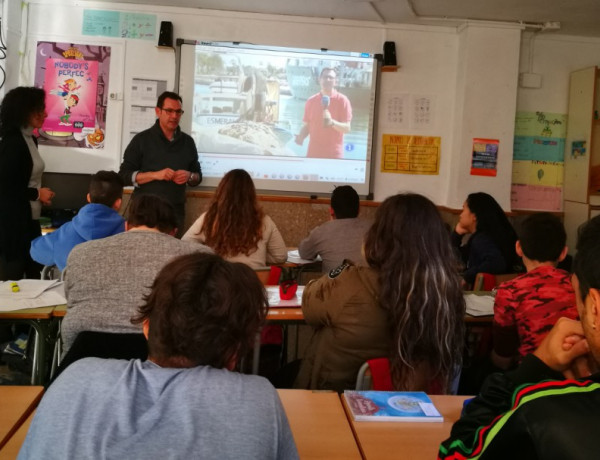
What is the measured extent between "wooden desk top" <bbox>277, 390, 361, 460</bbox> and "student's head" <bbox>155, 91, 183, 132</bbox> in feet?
11.4

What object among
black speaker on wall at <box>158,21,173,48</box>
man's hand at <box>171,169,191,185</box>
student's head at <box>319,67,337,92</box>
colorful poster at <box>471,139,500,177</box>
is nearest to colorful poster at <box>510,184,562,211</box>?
colorful poster at <box>471,139,500,177</box>

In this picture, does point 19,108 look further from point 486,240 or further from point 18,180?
point 486,240

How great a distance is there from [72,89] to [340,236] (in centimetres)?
323

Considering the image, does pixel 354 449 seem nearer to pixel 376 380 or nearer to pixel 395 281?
pixel 376 380

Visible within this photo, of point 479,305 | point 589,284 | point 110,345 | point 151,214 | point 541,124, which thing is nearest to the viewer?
point 589,284

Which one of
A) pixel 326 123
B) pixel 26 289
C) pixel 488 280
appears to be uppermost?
pixel 326 123

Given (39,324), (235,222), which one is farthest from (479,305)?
(39,324)

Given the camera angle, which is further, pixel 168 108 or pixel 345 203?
pixel 168 108

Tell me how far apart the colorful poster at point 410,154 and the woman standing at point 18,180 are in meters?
3.12

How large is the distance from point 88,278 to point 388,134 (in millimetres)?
4114

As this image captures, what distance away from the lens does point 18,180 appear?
3773 mm

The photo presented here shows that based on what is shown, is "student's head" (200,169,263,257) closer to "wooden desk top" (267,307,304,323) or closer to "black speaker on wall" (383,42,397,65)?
"wooden desk top" (267,307,304,323)

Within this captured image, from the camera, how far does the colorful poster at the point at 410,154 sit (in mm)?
5750

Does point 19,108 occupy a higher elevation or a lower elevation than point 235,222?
higher
